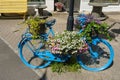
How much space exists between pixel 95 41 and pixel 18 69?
6.19 feet

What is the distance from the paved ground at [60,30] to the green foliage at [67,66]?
0.38 ft

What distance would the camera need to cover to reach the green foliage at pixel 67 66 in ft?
17.3

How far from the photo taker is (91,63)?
18.3 ft

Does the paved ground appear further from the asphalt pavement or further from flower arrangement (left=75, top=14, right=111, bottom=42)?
flower arrangement (left=75, top=14, right=111, bottom=42)

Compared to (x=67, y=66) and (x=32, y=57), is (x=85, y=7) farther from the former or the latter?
(x=67, y=66)

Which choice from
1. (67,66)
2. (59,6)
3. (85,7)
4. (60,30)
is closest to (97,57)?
(67,66)

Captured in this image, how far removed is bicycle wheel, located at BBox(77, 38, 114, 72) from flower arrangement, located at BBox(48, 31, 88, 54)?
0.42 m

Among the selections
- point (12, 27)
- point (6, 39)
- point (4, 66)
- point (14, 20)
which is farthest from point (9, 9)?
point (4, 66)

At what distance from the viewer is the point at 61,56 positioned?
16.8ft

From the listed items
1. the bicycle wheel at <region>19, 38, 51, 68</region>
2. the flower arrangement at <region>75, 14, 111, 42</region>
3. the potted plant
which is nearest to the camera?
the flower arrangement at <region>75, 14, 111, 42</region>

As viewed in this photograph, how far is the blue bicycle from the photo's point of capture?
5.23 m

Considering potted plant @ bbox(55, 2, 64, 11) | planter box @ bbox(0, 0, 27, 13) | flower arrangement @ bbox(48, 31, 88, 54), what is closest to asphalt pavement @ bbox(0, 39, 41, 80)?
flower arrangement @ bbox(48, 31, 88, 54)

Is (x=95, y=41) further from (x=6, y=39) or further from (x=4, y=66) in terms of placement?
(x=6, y=39)

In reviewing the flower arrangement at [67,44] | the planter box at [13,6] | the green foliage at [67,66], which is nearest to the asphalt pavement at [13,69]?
the green foliage at [67,66]
